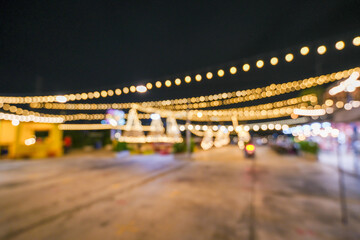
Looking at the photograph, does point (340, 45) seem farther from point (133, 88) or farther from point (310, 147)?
point (310, 147)

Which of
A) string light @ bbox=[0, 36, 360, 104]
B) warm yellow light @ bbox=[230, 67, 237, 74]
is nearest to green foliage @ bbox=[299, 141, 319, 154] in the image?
string light @ bbox=[0, 36, 360, 104]

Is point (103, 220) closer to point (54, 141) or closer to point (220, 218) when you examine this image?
point (220, 218)

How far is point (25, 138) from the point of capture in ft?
52.8

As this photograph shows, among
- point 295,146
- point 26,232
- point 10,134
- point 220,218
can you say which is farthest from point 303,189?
point 10,134

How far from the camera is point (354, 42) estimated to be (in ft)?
16.8

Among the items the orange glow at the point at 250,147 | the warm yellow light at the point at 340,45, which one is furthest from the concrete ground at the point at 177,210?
the orange glow at the point at 250,147

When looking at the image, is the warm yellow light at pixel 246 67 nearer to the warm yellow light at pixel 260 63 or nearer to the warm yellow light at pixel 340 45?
the warm yellow light at pixel 260 63

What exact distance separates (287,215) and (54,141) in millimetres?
19675

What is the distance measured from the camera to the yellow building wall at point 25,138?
607 inches

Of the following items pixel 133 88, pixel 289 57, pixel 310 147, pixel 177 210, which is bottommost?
pixel 177 210

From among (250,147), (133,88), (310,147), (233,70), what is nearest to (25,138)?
(133,88)

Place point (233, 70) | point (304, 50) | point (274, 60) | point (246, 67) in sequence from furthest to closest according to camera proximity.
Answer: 1. point (233, 70)
2. point (246, 67)
3. point (274, 60)
4. point (304, 50)

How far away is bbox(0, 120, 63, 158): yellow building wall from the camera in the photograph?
15.4 m

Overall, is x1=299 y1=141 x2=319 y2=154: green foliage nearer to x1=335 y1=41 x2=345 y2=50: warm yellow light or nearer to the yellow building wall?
x1=335 y1=41 x2=345 y2=50: warm yellow light
